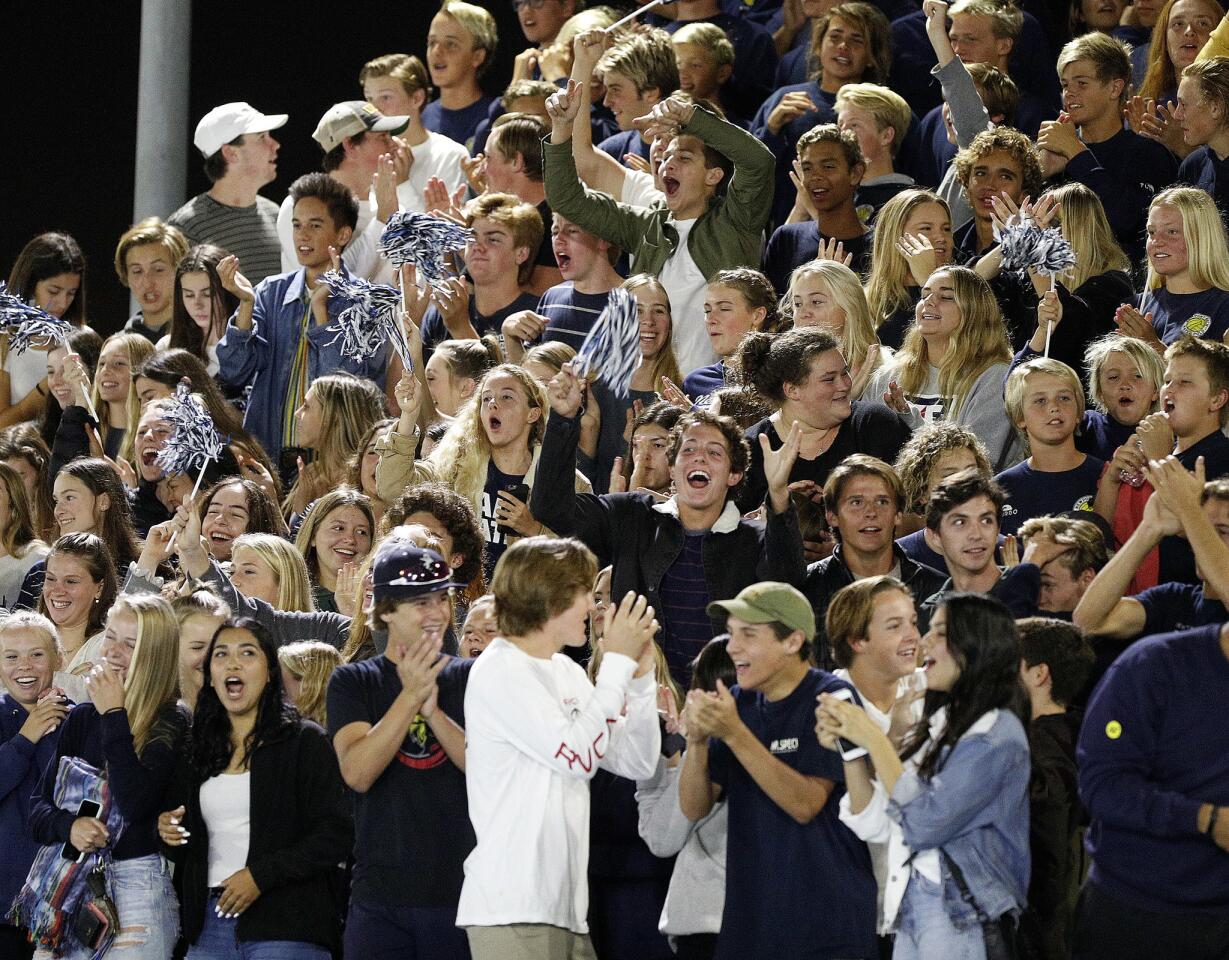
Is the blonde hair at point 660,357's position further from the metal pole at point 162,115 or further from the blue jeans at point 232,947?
the metal pole at point 162,115

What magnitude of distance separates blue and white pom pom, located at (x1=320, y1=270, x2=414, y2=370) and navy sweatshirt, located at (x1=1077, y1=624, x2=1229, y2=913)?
386 cm

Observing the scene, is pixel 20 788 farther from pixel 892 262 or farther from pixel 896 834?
pixel 892 262

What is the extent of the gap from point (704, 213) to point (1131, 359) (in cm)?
200

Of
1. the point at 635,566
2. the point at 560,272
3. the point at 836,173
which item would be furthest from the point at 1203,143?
the point at 635,566

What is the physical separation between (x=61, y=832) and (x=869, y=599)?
2223mm

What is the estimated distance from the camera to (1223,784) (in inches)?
167

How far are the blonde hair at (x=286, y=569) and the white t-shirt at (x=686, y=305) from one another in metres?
1.83

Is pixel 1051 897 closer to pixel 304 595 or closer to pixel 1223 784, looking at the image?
pixel 1223 784

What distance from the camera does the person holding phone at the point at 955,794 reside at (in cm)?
427

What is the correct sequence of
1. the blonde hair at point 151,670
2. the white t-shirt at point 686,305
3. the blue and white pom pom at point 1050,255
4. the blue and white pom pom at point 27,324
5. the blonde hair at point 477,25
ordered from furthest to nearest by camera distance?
1. the blonde hair at point 477,25
2. the blue and white pom pom at point 27,324
3. the white t-shirt at point 686,305
4. the blue and white pom pom at point 1050,255
5. the blonde hair at point 151,670

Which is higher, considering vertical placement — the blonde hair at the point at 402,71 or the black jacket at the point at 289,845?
the blonde hair at the point at 402,71

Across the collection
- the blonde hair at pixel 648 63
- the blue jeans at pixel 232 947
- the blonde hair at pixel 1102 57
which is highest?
the blonde hair at pixel 1102 57

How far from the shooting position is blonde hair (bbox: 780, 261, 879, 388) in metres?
6.81

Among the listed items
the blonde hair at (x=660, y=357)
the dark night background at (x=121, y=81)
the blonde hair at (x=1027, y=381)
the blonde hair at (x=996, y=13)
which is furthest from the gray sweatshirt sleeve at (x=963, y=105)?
the dark night background at (x=121, y=81)
